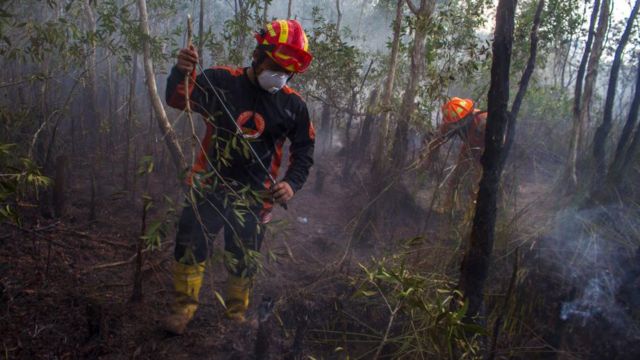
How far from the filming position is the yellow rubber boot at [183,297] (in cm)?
264

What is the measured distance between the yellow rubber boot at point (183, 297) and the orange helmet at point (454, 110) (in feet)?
9.96

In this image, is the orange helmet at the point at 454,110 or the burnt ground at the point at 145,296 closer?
the burnt ground at the point at 145,296

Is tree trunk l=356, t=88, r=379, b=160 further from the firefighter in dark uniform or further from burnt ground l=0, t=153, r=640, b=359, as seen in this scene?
the firefighter in dark uniform

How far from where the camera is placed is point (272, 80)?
2.56 metres

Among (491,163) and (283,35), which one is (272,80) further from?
(491,163)

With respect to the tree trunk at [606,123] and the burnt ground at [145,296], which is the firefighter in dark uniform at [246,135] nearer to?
the burnt ground at [145,296]

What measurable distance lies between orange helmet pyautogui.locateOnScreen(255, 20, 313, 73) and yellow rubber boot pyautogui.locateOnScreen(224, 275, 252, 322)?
1436 mm

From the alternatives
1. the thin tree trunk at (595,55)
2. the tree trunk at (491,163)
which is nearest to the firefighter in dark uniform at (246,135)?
the tree trunk at (491,163)

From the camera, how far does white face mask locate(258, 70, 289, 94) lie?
255cm

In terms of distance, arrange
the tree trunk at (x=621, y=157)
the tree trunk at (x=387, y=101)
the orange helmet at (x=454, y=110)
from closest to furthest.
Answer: the orange helmet at (x=454, y=110) < the tree trunk at (x=621, y=157) < the tree trunk at (x=387, y=101)

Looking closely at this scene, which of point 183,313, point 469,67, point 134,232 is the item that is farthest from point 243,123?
point 469,67

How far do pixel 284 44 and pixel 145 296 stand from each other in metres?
2.01

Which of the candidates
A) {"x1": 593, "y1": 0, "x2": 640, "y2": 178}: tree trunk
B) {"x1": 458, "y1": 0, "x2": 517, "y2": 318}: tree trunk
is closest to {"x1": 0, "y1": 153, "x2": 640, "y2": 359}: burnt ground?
{"x1": 458, "y1": 0, "x2": 517, "y2": 318}: tree trunk

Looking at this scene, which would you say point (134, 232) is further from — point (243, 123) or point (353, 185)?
point (353, 185)
